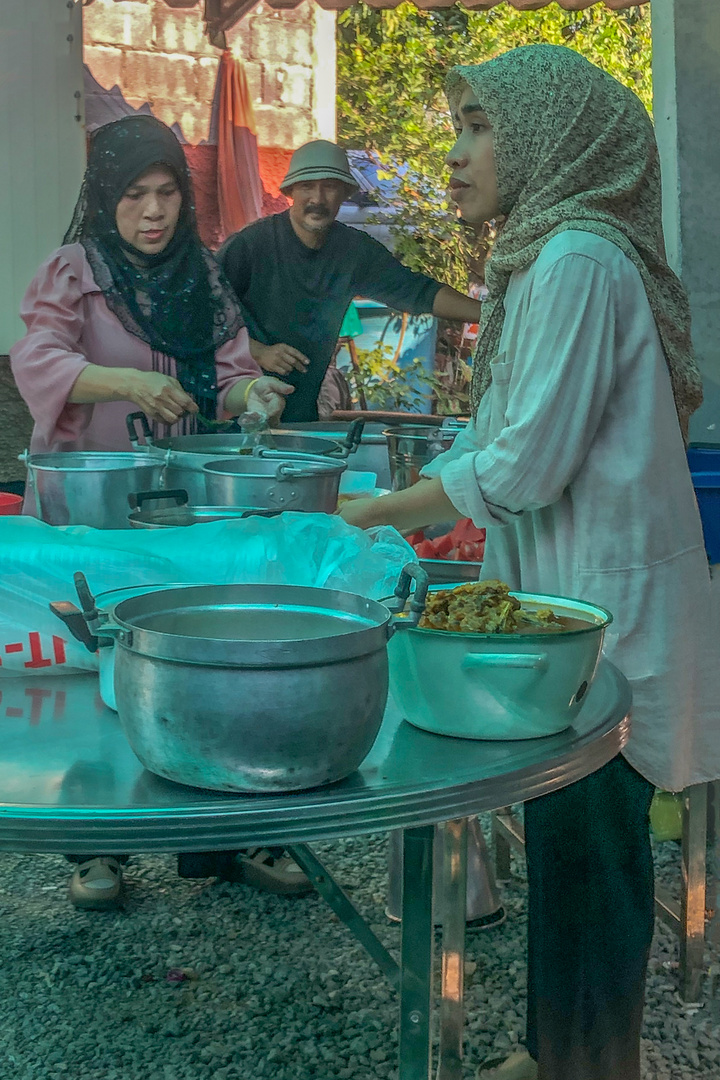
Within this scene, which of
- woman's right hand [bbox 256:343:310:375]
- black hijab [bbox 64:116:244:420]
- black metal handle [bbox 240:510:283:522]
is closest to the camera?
black metal handle [bbox 240:510:283:522]

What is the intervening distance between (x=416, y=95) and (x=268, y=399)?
440 cm

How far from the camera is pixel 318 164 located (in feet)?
16.4

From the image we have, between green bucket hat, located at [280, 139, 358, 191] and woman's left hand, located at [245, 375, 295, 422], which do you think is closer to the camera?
woman's left hand, located at [245, 375, 295, 422]

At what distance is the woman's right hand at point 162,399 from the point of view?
2219mm

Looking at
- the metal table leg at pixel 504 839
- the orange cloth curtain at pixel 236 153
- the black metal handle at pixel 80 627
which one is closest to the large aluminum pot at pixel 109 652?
the black metal handle at pixel 80 627

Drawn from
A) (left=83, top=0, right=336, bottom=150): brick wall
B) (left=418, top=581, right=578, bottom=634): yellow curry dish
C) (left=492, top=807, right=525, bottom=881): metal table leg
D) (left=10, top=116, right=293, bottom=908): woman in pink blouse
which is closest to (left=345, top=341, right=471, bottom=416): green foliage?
(left=83, top=0, right=336, bottom=150): brick wall

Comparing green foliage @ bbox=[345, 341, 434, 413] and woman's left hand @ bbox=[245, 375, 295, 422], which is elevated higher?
green foliage @ bbox=[345, 341, 434, 413]

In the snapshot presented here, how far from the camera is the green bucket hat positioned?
16.3ft

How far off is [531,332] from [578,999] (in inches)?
39.1

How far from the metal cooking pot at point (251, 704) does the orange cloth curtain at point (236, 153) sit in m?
4.12

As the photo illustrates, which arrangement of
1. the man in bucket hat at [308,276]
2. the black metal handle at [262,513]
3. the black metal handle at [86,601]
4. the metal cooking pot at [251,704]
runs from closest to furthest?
the metal cooking pot at [251,704] → the black metal handle at [86,601] → the black metal handle at [262,513] → the man in bucket hat at [308,276]

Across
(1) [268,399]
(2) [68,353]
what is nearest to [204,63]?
(2) [68,353]

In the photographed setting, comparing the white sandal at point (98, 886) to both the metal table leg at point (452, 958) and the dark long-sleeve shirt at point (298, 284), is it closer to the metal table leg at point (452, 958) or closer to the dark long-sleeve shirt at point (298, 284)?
the metal table leg at point (452, 958)

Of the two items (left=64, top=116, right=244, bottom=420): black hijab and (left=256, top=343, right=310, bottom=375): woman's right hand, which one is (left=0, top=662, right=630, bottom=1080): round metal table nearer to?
(left=64, top=116, right=244, bottom=420): black hijab
